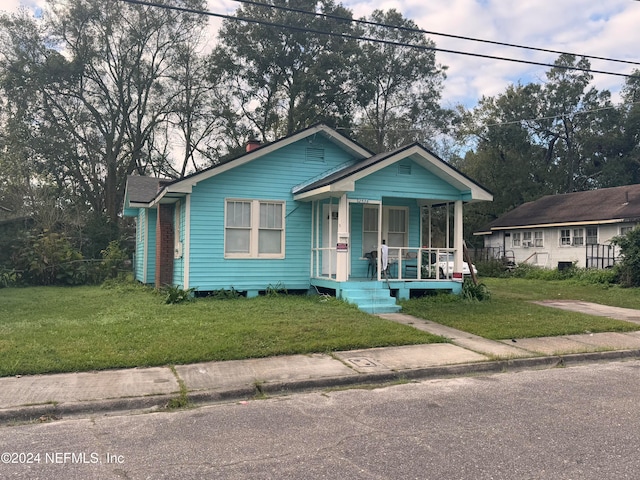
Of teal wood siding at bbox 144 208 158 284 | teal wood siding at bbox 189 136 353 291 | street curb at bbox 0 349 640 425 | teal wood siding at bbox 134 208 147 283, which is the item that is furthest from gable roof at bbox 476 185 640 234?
teal wood siding at bbox 134 208 147 283

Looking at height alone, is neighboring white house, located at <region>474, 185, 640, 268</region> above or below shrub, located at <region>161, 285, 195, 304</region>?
above

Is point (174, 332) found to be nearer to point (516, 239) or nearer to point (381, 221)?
point (381, 221)

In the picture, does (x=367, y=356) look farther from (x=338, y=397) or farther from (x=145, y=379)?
(x=145, y=379)

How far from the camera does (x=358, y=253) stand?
50.3 feet

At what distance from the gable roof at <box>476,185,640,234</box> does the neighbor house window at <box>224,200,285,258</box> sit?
63.2 ft

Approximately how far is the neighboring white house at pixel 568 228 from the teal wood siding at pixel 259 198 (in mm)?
18274

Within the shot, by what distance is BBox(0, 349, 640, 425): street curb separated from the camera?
555 centimetres

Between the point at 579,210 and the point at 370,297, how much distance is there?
73.8 ft

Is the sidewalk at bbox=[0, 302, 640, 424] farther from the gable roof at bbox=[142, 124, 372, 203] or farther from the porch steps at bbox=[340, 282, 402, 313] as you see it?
the gable roof at bbox=[142, 124, 372, 203]

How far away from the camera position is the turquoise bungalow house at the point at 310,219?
44.1 feet

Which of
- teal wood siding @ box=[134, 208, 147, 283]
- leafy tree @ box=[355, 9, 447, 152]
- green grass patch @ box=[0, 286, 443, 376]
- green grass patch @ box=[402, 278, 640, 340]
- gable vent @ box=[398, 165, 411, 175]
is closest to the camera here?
green grass patch @ box=[0, 286, 443, 376]

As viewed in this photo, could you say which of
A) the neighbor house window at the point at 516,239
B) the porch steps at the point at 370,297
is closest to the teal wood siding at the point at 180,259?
the porch steps at the point at 370,297

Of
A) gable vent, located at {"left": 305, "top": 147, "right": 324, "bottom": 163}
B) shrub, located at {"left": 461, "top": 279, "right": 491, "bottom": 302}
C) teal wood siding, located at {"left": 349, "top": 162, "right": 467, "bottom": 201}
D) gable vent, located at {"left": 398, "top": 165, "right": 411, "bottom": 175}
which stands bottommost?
shrub, located at {"left": 461, "top": 279, "right": 491, "bottom": 302}

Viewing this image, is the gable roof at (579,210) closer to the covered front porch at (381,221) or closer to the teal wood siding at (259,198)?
the covered front porch at (381,221)
